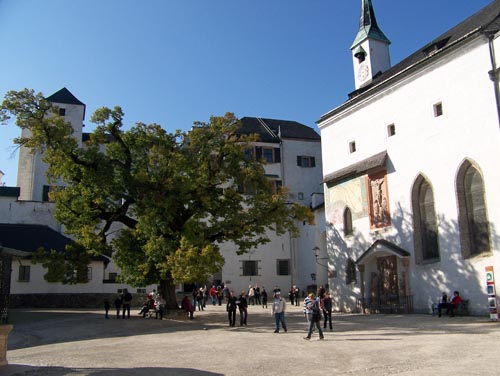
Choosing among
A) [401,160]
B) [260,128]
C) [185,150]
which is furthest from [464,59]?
[260,128]

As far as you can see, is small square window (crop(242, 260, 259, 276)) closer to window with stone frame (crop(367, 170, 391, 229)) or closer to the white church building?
the white church building

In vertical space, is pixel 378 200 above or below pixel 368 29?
below

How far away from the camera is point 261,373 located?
411 inches

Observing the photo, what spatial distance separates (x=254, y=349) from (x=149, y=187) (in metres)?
12.2

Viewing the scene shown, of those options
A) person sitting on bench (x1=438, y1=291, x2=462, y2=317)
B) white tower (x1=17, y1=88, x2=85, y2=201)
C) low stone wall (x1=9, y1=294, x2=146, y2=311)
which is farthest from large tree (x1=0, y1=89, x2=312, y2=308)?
white tower (x1=17, y1=88, x2=85, y2=201)

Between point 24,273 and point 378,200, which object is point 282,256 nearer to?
point 378,200

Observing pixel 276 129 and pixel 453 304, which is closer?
pixel 453 304

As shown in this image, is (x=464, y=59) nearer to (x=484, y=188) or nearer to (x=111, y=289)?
(x=484, y=188)

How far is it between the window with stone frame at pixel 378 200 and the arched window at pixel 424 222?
204 centimetres

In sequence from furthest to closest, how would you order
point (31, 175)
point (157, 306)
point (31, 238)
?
point (31, 175) < point (31, 238) < point (157, 306)

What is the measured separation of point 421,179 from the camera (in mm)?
26281

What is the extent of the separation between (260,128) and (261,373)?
4540cm

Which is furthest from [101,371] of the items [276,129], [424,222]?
[276,129]

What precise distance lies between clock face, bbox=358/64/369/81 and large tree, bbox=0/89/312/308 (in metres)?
16.0
